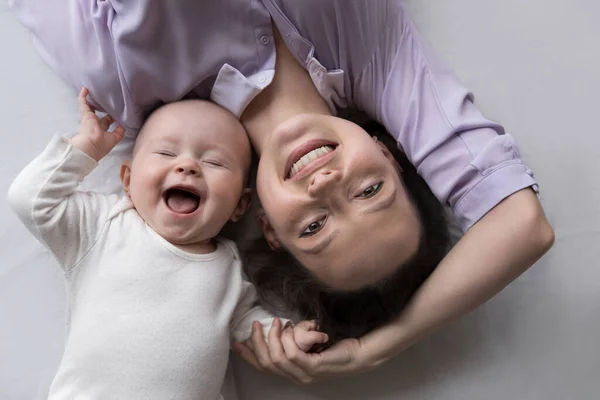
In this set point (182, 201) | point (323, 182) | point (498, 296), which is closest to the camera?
point (323, 182)

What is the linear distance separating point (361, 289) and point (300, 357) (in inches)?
6.2

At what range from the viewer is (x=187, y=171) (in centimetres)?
92

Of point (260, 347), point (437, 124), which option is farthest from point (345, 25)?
point (260, 347)

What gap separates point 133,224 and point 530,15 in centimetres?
85

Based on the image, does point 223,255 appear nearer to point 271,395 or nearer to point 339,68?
point 271,395

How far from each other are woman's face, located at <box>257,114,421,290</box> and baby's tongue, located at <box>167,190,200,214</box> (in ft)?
0.38

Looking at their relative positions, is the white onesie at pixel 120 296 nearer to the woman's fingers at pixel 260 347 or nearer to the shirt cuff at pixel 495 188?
the woman's fingers at pixel 260 347

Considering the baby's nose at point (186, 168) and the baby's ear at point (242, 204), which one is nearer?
the baby's nose at point (186, 168)

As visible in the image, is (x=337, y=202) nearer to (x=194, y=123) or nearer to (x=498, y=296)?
(x=194, y=123)

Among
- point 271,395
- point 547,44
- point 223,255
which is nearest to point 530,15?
point 547,44

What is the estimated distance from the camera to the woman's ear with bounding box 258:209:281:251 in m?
0.99

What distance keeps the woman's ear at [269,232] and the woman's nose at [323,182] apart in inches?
6.1

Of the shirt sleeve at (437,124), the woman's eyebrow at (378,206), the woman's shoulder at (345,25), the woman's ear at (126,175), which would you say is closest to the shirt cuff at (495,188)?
the shirt sleeve at (437,124)

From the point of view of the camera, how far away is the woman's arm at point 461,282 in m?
0.89
